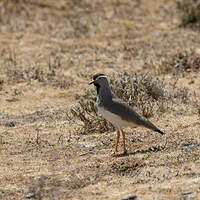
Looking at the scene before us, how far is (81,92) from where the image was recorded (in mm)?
9883

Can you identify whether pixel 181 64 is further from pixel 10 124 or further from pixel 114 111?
pixel 114 111

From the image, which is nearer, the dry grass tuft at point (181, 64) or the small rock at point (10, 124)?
the small rock at point (10, 124)

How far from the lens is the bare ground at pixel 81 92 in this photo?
518cm

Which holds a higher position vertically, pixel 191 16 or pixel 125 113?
pixel 191 16

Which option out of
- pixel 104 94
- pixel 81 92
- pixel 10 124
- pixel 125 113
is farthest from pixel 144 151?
pixel 81 92

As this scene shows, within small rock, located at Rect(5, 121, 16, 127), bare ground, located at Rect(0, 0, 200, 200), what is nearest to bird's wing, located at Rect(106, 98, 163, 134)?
bare ground, located at Rect(0, 0, 200, 200)

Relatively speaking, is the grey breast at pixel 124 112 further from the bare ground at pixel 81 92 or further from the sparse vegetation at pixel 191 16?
the sparse vegetation at pixel 191 16

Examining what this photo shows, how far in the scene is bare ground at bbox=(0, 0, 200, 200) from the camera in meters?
5.18

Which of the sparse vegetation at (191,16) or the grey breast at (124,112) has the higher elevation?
the sparse vegetation at (191,16)

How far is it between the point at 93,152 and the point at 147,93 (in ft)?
7.78

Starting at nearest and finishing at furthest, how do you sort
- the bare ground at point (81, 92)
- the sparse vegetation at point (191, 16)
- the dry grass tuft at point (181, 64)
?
the bare ground at point (81, 92)
the dry grass tuft at point (181, 64)
the sparse vegetation at point (191, 16)

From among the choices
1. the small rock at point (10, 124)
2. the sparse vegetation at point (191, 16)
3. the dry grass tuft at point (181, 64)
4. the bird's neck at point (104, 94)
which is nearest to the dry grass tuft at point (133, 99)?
the small rock at point (10, 124)

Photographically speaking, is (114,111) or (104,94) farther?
(104,94)

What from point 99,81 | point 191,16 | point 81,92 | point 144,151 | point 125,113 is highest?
point 191,16
